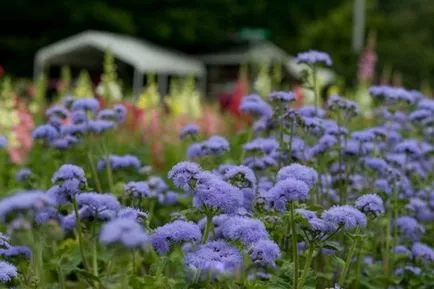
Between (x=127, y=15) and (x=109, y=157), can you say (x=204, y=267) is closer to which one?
(x=109, y=157)

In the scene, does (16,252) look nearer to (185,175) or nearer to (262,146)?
(185,175)

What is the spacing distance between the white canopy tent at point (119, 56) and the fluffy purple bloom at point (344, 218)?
17.4 metres

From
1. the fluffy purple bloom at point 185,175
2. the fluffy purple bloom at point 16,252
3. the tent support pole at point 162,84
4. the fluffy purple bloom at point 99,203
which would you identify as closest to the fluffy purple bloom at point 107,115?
the fluffy purple bloom at point 16,252

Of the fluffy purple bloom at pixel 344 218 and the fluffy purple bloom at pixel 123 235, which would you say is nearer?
the fluffy purple bloom at pixel 123 235

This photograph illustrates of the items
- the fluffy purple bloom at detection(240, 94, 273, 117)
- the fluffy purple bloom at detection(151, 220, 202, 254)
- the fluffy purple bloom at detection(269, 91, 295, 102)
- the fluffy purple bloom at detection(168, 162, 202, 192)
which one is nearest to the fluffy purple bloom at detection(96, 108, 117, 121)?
the fluffy purple bloom at detection(240, 94, 273, 117)

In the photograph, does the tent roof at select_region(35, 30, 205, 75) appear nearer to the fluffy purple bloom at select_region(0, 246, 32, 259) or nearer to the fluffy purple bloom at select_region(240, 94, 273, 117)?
the fluffy purple bloom at select_region(240, 94, 273, 117)

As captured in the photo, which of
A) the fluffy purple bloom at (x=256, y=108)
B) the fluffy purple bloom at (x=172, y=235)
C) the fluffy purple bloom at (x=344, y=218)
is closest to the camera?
the fluffy purple bloom at (x=172, y=235)

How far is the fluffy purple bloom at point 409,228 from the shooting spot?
3.76m

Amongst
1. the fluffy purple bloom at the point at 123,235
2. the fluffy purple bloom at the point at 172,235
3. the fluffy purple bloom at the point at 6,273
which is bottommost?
the fluffy purple bloom at the point at 6,273

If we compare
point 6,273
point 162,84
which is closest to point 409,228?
point 6,273

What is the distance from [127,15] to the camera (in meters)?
27.0

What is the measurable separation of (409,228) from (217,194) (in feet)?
5.48

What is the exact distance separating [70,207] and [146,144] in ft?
13.2

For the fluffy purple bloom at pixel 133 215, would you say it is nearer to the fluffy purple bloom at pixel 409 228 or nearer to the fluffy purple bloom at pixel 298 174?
the fluffy purple bloom at pixel 298 174
